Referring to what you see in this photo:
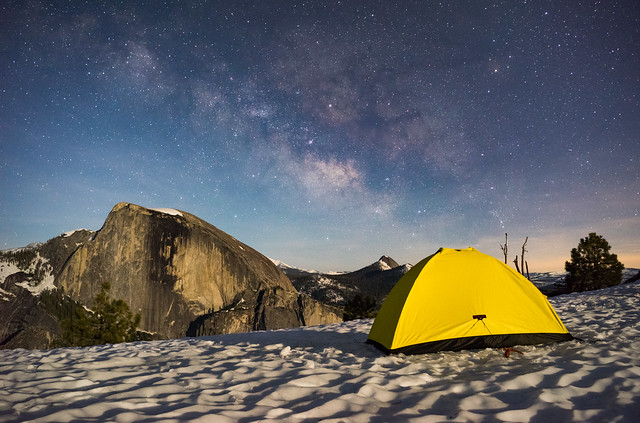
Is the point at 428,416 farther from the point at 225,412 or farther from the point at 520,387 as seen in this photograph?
the point at 225,412

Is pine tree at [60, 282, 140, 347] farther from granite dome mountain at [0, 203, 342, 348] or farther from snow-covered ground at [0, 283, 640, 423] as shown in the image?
granite dome mountain at [0, 203, 342, 348]

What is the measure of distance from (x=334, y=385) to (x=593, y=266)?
102 ft

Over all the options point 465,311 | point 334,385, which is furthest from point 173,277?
point 334,385

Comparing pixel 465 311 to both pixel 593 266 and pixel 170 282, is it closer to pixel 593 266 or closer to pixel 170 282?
pixel 593 266

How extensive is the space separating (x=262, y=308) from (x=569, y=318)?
120129 mm

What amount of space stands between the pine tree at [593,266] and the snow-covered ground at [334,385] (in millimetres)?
24390

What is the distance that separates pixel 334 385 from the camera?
13.6 ft

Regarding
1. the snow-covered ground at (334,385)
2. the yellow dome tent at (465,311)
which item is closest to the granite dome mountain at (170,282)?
the snow-covered ground at (334,385)

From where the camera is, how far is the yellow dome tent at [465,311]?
18.8ft

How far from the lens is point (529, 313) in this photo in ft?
19.8

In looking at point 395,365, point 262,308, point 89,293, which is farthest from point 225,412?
point 89,293

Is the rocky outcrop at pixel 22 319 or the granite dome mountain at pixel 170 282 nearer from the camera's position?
the granite dome mountain at pixel 170 282

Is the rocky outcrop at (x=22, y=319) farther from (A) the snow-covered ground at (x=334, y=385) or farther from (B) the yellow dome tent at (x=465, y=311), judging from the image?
(B) the yellow dome tent at (x=465, y=311)

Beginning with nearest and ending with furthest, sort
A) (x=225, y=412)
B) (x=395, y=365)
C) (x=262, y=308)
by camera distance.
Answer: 1. (x=225, y=412)
2. (x=395, y=365)
3. (x=262, y=308)
